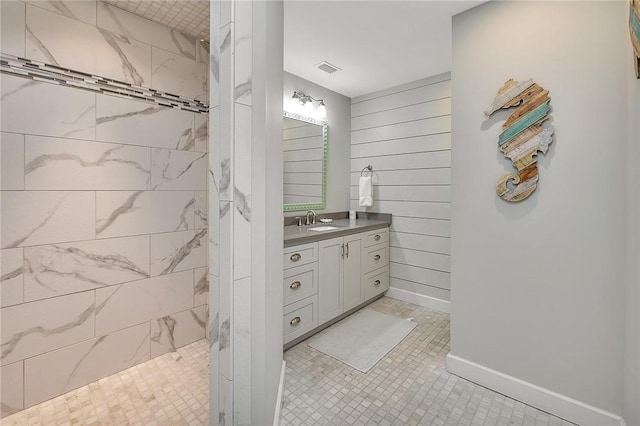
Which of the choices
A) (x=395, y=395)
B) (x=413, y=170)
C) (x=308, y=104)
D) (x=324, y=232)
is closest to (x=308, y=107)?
(x=308, y=104)

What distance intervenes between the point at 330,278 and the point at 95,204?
5.81 feet

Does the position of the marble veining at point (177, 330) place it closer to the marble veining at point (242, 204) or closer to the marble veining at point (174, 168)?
the marble veining at point (174, 168)

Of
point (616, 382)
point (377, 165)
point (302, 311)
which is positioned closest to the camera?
point (616, 382)

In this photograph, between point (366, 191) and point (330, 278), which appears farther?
point (366, 191)

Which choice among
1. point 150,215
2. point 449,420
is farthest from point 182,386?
point 449,420

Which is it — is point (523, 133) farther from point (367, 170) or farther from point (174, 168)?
point (174, 168)

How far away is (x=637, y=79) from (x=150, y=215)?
8.94 feet

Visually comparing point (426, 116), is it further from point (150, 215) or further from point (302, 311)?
point (150, 215)

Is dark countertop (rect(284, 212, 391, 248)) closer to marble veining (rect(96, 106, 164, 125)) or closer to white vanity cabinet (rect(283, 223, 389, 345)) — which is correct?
white vanity cabinet (rect(283, 223, 389, 345))

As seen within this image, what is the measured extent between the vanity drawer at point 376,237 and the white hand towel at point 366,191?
36cm

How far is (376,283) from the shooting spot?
124 inches

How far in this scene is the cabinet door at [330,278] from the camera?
2455 mm

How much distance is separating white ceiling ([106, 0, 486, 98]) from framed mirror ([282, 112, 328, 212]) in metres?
0.51

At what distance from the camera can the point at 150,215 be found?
6.82 ft
